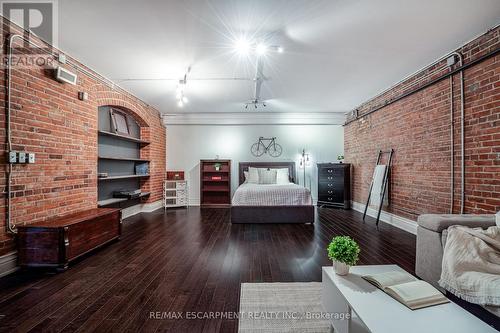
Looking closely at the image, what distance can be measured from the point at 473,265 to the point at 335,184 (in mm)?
4641

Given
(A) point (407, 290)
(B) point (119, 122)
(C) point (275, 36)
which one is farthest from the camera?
(B) point (119, 122)

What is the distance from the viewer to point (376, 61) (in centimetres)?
333

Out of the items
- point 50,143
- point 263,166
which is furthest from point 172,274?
Answer: point 263,166

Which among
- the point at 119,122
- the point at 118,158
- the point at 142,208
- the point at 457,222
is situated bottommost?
the point at 142,208

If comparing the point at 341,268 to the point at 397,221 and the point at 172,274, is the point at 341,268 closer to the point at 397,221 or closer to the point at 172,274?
the point at 172,274

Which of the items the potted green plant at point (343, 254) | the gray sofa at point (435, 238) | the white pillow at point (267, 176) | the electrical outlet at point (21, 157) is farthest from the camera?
the white pillow at point (267, 176)

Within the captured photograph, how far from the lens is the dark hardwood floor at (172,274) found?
1.69m

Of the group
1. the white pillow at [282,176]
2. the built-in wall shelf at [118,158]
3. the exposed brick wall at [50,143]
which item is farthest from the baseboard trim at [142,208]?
the white pillow at [282,176]

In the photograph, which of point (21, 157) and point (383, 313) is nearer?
point (383, 313)

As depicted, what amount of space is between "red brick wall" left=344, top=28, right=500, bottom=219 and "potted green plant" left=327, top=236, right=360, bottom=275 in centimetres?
230

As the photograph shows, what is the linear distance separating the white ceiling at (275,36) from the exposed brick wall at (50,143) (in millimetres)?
596

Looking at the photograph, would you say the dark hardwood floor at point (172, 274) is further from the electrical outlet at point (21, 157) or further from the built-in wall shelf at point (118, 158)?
the electrical outlet at point (21, 157)

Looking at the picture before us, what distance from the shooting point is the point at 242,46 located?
2.88 m

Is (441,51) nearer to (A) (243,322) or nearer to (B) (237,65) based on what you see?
(B) (237,65)
